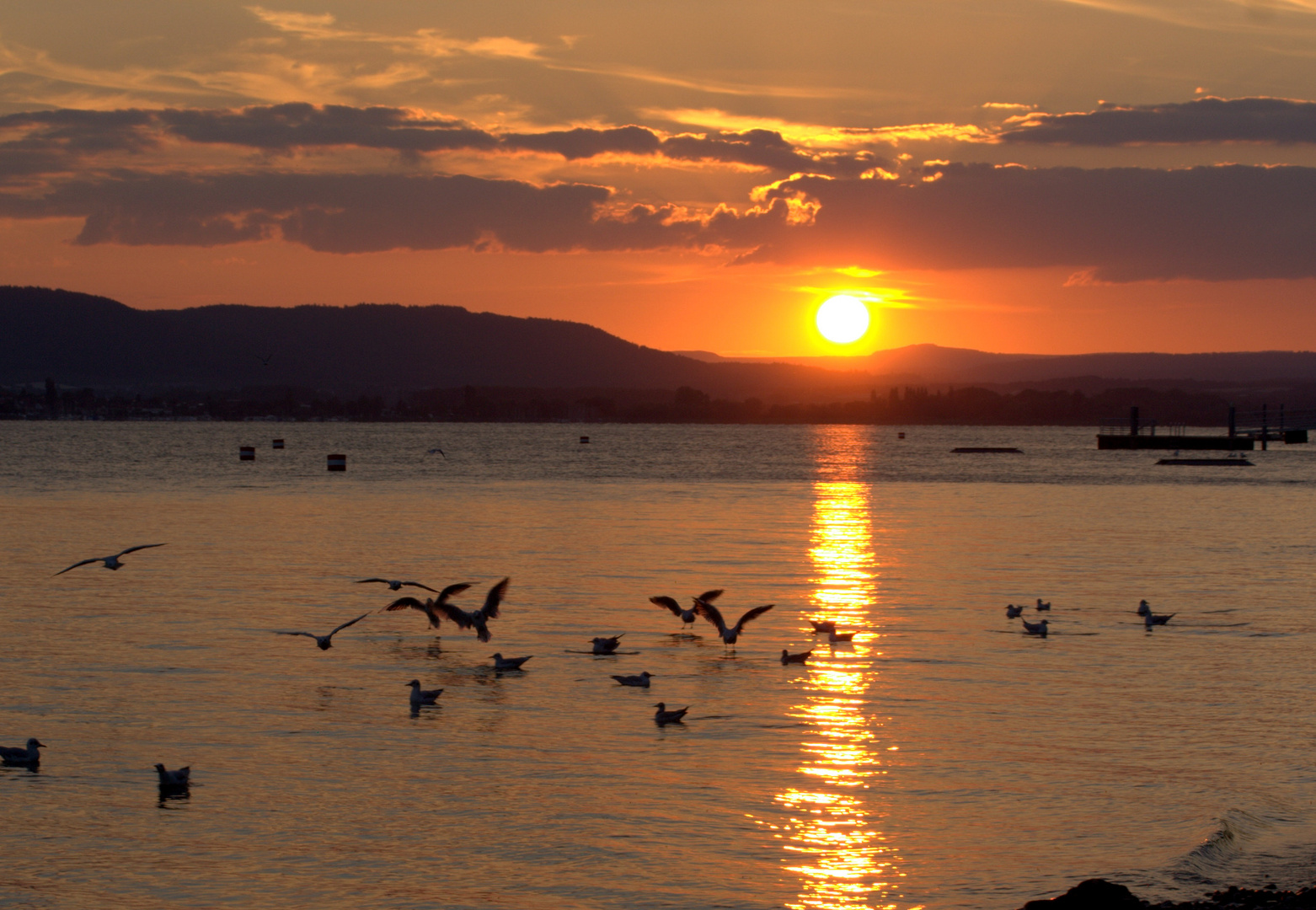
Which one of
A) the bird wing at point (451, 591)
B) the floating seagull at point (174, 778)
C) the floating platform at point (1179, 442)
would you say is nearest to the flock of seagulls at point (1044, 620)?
the bird wing at point (451, 591)

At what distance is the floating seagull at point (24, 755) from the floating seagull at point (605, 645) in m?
9.95

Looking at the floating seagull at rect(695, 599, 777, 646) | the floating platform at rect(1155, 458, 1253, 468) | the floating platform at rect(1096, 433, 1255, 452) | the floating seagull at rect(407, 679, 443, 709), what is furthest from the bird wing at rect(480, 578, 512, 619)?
the floating platform at rect(1096, 433, 1255, 452)

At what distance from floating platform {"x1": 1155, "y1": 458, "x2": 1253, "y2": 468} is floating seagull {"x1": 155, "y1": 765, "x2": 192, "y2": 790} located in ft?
390

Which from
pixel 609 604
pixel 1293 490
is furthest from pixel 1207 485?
pixel 609 604

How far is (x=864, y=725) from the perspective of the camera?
1902cm

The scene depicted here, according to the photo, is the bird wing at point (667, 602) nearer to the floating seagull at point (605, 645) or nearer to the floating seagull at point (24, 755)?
the floating seagull at point (605, 645)

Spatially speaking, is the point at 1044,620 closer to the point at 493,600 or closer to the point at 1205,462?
the point at 493,600

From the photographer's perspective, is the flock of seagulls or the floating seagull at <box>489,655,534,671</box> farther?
the flock of seagulls

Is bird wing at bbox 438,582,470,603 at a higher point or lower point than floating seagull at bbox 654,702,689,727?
higher

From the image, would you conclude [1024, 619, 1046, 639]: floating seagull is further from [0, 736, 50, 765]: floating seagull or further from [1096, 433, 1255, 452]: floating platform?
[1096, 433, 1255, 452]: floating platform

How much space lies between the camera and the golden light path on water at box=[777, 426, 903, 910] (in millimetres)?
12906

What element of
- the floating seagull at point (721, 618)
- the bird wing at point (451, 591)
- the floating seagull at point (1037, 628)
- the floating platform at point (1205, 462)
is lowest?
the floating seagull at point (1037, 628)

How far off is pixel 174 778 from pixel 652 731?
20.4 feet

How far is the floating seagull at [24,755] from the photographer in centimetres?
1628
